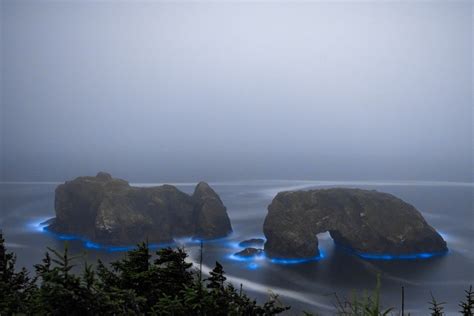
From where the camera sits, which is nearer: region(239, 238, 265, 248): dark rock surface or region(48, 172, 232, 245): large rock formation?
region(48, 172, 232, 245): large rock formation

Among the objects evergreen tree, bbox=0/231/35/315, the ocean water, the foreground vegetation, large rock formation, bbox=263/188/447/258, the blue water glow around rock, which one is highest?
the foreground vegetation

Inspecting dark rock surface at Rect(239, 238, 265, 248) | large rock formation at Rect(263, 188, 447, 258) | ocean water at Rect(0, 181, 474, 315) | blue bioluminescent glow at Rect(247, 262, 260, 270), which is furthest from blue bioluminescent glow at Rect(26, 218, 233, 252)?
large rock formation at Rect(263, 188, 447, 258)

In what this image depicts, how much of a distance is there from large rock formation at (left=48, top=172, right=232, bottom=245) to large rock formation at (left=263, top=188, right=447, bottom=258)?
1691 cm

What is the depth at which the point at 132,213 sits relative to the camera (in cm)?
7544

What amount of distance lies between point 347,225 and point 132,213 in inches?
1828

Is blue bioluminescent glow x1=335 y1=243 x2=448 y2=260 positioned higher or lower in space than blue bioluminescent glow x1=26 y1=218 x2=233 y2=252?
lower

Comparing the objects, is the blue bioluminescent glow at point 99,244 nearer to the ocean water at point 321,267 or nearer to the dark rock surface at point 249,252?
the ocean water at point 321,267

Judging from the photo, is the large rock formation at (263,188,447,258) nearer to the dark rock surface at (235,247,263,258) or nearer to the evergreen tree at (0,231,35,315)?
the dark rock surface at (235,247,263,258)

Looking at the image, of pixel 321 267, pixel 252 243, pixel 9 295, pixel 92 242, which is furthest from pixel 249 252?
pixel 9 295

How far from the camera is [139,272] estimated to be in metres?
9.90

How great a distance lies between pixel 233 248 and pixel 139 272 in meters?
67.0

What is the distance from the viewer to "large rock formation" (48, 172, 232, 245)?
243ft

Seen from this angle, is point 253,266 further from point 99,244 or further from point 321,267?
point 99,244

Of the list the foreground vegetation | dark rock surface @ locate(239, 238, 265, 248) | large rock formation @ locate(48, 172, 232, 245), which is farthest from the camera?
dark rock surface @ locate(239, 238, 265, 248)
